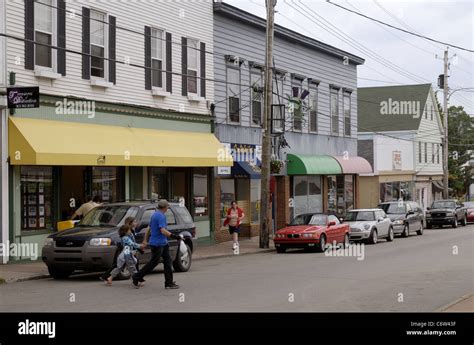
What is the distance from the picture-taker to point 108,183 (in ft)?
74.5

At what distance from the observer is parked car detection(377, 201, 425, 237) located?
32.6 meters

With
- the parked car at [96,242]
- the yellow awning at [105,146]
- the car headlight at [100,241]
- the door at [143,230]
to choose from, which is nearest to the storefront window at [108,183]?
the yellow awning at [105,146]

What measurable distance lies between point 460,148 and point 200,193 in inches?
1786

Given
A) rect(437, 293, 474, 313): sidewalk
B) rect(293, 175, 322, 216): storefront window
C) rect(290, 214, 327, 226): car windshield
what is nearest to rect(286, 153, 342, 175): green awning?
rect(293, 175, 322, 216): storefront window

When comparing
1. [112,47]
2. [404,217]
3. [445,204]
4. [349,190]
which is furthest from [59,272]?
[445,204]

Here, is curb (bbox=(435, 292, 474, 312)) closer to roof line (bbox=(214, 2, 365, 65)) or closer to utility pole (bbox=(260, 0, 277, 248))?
utility pole (bbox=(260, 0, 277, 248))

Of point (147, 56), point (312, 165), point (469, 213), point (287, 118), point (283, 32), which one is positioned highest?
point (283, 32)

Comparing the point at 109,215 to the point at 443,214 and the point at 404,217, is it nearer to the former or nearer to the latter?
the point at 404,217

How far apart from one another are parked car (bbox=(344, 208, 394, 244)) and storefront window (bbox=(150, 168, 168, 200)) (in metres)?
7.75

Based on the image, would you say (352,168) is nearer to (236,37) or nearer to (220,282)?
(236,37)

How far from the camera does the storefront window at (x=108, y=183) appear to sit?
72.6 ft

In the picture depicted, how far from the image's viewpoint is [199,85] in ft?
88.5

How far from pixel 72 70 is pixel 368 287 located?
1129 centimetres
